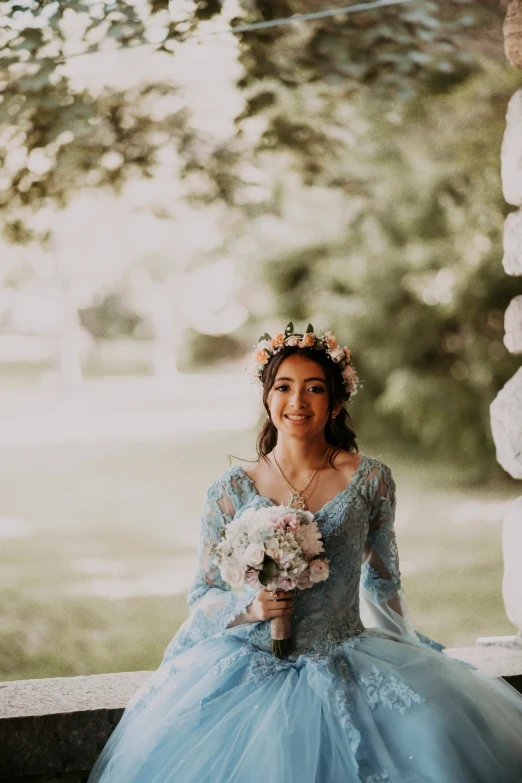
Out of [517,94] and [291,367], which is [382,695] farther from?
[517,94]

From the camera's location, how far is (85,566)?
7742 millimetres

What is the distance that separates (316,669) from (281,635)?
118 mm

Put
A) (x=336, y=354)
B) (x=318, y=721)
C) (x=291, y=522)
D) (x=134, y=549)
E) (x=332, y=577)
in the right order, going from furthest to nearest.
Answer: (x=134, y=549) → (x=336, y=354) → (x=332, y=577) → (x=291, y=522) → (x=318, y=721)

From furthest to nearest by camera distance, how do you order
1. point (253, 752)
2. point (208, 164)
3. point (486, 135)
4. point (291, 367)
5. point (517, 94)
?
point (486, 135)
point (208, 164)
point (517, 94)
point (291, 367)
point (253, 752)

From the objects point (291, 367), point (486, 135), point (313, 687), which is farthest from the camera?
point (486, 135)

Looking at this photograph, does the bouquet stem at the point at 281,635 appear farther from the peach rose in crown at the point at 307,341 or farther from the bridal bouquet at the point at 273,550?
the peach rose in crown at the point at 307,341

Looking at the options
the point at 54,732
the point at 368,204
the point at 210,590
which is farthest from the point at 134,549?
the point at 210,590

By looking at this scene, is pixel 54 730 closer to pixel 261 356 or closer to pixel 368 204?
pixel 261 356

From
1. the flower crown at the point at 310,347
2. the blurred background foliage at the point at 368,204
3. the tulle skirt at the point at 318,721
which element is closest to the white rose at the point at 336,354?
the flower crown at the point at 310,347

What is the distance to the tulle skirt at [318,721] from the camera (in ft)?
6.64

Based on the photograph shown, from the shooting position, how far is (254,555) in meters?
2.16

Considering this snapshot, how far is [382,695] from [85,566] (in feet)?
19.3

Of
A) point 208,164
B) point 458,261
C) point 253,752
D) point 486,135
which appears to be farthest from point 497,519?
point 253,752

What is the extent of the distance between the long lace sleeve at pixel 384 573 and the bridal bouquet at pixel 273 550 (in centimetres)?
28
